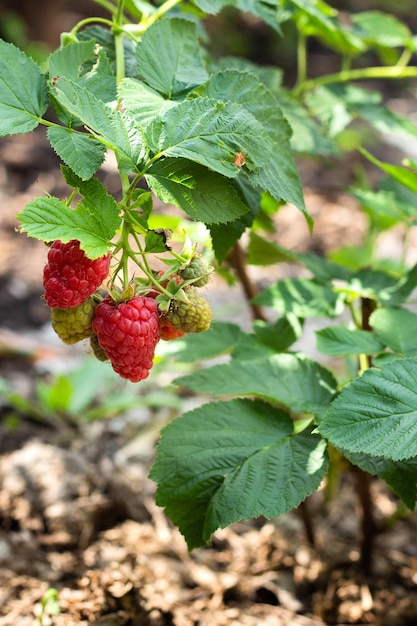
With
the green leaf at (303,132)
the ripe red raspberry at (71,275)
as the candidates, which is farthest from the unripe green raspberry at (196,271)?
the green leaf at (303,132)

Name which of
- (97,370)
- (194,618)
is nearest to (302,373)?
(194,618)

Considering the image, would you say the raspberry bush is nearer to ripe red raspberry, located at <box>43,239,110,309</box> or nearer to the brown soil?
ripe red raspberry, located at <box>43,239,110,309</box>

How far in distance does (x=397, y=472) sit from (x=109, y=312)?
0.47 meters

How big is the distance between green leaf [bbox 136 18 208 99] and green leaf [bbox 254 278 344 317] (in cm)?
47

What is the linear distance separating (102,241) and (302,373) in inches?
20.0

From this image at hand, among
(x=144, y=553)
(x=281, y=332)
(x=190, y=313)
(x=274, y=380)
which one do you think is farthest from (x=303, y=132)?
(x=144, y=553)

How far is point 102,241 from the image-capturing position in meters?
0.81

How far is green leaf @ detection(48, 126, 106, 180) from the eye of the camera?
2.72 ft

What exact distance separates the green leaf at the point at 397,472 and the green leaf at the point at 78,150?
1.77 feet

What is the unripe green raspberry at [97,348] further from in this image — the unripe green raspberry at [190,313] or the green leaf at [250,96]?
the green leaf at [250,96]

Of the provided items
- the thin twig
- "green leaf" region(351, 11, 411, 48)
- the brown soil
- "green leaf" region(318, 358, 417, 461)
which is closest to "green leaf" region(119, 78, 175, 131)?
"green leaf" region(318, 358, 417, 461)

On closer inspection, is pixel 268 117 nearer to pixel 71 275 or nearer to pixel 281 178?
pixel 281 178

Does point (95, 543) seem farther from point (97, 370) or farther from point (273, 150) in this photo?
point (273, 150)

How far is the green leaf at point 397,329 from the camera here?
113 centimetres
